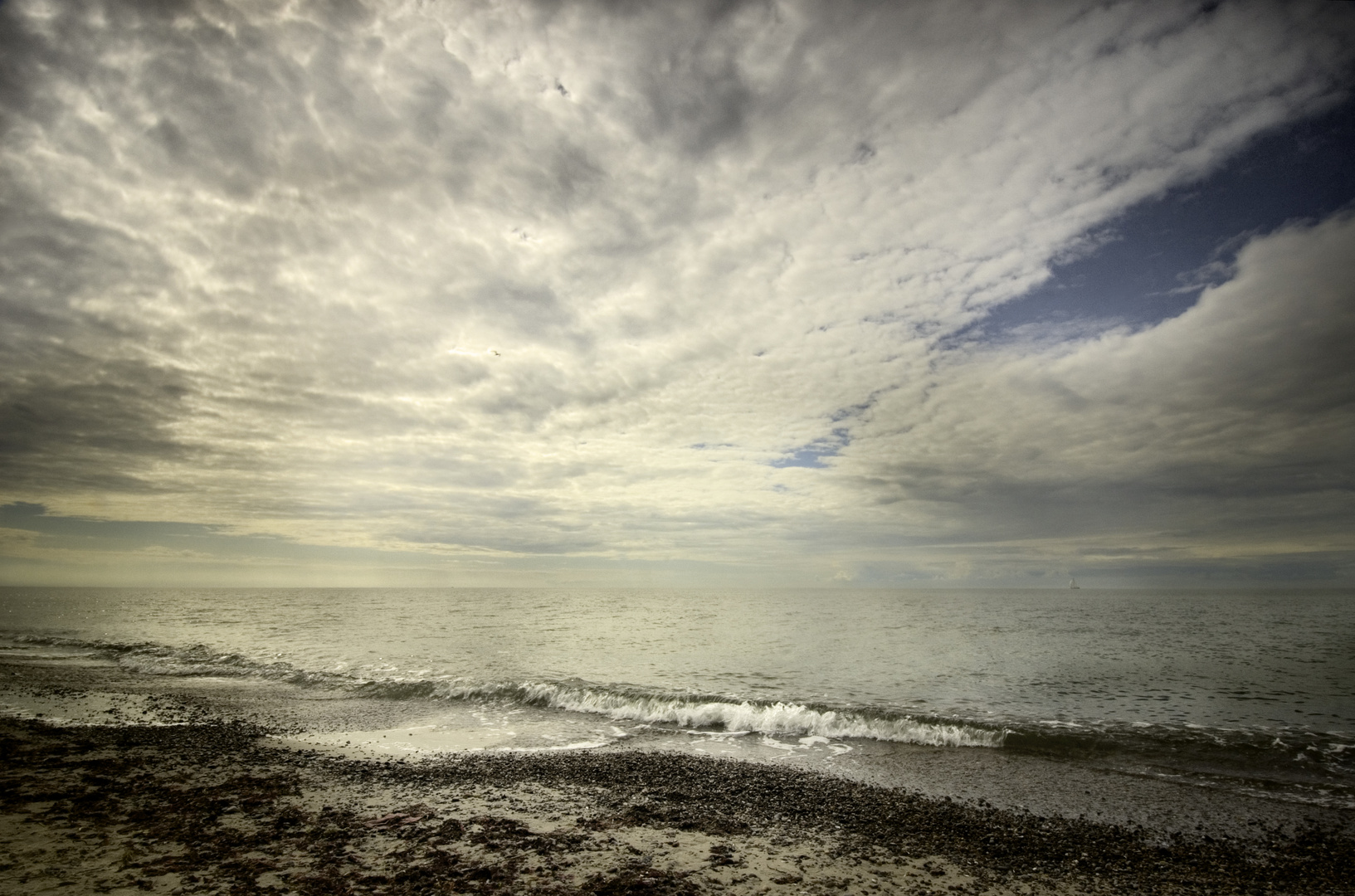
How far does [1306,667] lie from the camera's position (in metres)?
31.9

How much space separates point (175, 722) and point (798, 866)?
63.5 ft

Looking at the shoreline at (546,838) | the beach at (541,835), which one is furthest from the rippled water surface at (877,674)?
the shoreline at (546,838)

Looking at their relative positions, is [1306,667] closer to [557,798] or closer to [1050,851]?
[1050,851]

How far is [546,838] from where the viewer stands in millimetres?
9570

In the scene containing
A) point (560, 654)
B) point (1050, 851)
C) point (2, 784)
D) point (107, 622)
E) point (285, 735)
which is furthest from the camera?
point (107, 622)

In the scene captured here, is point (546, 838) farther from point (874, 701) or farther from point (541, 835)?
point (874, 701)

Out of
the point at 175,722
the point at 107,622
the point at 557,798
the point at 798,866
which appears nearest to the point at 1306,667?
the point at 798,866

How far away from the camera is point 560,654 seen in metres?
35.6

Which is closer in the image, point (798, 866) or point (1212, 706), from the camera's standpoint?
point (798, 866)

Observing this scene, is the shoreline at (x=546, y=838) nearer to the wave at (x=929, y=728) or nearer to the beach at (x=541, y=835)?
the beach at (x=541, y=835)

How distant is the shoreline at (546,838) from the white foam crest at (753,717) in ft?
19.4

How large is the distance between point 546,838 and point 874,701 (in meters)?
16.9

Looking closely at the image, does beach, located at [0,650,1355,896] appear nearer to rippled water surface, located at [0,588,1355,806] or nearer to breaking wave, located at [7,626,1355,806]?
breaking wave, located at [7,626,1355,806]

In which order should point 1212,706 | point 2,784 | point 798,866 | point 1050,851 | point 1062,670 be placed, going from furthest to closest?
point 1062,670
point 1212,706
point 2,784
point 1050,851
point 798,866
